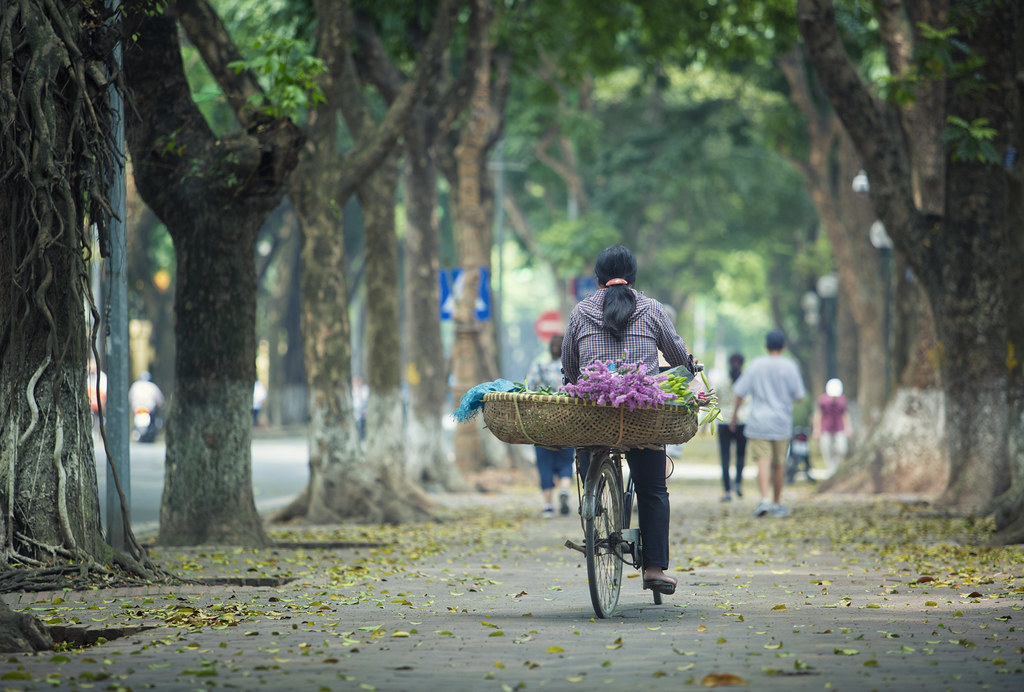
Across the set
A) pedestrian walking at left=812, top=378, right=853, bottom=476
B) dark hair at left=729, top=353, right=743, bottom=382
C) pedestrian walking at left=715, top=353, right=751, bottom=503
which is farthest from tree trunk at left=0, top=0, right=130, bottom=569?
pedestrian walking at left=812, top=378, right=853, bottom=476

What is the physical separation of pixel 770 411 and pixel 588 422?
9.25 meters

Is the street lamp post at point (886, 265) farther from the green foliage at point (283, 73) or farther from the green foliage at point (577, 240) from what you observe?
the green foliage at point (283, 73)

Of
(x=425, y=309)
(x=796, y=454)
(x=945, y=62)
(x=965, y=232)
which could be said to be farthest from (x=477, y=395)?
(x=796, y=454)

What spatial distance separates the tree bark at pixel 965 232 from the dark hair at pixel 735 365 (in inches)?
174

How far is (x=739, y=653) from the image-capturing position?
6.57 metres

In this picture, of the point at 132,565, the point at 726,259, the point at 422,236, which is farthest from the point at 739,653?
the point at 726,259

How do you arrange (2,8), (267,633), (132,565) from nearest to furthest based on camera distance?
(267,633) < (2,8) < (132,565)

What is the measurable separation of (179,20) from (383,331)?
4.49m

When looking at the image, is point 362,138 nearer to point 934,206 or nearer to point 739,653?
point 934,206

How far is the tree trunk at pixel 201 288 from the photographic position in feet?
39.8

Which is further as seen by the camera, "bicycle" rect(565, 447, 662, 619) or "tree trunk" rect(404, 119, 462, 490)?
"tree trunk" rect(404, 119, 462, 490)

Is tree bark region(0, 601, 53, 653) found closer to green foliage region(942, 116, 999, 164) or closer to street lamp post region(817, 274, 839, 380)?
green foliage region(942, 116, 999, 164)

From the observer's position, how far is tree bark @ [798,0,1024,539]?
48.2 feet

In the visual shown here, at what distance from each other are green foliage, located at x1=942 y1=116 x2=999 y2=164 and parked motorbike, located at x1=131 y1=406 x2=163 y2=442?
2453 cm
